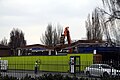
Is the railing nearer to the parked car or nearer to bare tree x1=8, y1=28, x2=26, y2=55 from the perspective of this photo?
the parked car

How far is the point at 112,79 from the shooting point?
49.5 feet

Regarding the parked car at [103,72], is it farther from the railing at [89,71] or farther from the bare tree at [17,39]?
the bare tree at [17,39]

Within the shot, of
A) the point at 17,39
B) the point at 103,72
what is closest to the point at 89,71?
the point at 103,72

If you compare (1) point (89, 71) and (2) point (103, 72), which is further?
(2) point (103, 72)

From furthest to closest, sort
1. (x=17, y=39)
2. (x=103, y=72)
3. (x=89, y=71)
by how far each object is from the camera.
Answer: (x=17, y=39) < (x=103, y=72) < (x=89, y=71)

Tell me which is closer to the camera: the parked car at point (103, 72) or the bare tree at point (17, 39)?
the parked car at point (103, 72)

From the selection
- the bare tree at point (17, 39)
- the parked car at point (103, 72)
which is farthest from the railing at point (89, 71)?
the bare tree at point (17, 39)

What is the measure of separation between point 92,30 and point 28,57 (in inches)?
833

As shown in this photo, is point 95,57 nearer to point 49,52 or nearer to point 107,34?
point 107,34

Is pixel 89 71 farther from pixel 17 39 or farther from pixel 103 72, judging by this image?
pixel 17 39

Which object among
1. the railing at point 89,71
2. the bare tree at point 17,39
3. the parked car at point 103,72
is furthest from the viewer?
the bare tree at point 17,39

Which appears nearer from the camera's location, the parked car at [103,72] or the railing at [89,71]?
the parked car at [103,72]

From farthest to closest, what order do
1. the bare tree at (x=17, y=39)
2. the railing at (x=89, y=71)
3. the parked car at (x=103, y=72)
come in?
the bare tree at (x=17, y=39)
the railing at (x=89, y=71)
the parked car at (x=103, y=72)

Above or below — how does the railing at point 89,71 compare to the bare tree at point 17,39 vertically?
below
